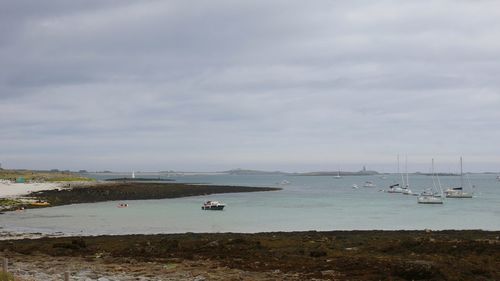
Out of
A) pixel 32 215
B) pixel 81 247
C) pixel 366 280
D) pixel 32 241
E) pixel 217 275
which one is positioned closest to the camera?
pixel 366 280

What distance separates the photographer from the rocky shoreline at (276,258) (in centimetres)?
1970

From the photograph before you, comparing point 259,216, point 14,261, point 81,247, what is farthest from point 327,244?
point 259,216

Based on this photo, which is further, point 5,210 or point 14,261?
point 5,210

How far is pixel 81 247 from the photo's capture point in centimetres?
2923

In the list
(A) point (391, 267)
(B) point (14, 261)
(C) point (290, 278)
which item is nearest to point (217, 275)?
(C) point (290, 278)

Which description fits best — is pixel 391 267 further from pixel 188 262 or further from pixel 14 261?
pixel 14 261

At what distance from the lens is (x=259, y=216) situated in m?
64.9

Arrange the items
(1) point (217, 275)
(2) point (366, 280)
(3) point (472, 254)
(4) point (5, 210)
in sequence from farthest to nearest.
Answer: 1. (4) point (5, 210)
2. (3) point (472, 254)
3. (1) point (217, 275)
4. (2) point (366, 280)

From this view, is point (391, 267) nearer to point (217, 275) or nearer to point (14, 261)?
point (217, 275)

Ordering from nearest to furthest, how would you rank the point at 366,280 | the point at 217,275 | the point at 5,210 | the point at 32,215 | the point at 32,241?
the point at 366,280
the point at 217,275
the point at 32,241
the point at 32,215
the point at 5,210

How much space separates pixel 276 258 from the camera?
81.3ft

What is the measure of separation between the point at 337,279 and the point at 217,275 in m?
4.57

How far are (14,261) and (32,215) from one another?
36864mm

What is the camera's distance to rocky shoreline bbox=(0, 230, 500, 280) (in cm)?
1970
